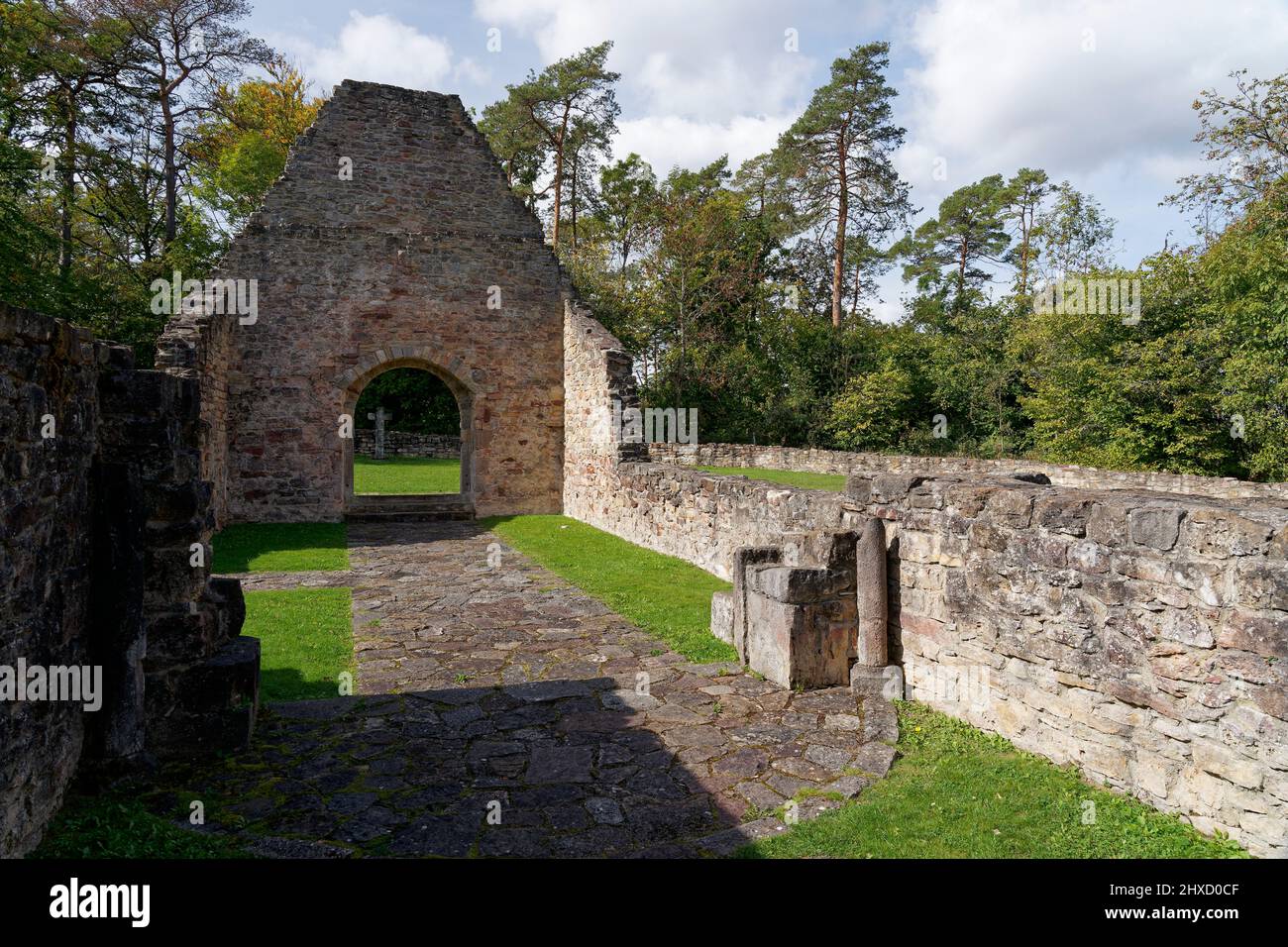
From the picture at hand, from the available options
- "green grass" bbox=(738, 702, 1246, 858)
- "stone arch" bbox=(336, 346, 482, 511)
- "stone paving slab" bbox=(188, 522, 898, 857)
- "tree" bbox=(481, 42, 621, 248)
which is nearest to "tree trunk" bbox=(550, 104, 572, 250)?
"tree" bbox=(481, 42, 621, 248)

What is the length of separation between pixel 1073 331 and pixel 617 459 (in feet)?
56.1

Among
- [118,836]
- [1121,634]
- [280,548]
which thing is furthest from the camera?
[280,548]

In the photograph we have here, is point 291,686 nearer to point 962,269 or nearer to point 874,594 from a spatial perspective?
point 874,594

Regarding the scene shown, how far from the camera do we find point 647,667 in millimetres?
6016

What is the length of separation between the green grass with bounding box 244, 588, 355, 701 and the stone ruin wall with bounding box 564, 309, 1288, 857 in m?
3.67

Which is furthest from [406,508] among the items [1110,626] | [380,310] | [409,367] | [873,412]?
[873,412]

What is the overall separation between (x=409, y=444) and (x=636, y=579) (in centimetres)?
2293

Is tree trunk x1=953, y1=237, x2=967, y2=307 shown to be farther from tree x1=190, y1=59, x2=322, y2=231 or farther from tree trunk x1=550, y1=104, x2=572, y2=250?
tree x1=190, y1=59, x2=322, y2=231

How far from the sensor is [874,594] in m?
5.61

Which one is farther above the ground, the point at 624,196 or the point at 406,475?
the point at 624,196

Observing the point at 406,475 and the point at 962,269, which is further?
the point at 962,269

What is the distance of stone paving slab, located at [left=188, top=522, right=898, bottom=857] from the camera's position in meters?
3.57
